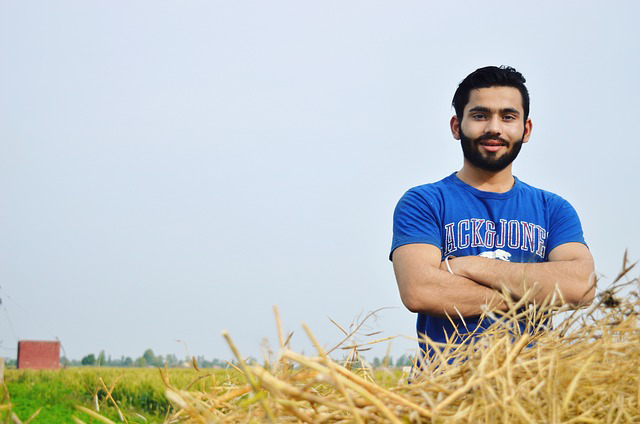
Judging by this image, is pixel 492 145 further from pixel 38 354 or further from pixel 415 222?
pixel 38 354

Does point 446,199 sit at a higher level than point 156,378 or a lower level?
higher

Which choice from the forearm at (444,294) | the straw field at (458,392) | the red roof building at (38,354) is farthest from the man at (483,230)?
the red roof building at (38,354)

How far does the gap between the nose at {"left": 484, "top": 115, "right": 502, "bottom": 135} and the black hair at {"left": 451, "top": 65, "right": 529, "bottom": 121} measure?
0.26m

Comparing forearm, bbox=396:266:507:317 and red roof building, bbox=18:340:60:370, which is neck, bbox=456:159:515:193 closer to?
forearm, bbox=396:266:507:317

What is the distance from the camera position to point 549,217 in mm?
3855

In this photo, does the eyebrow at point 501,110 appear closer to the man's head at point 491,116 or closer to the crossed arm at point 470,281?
the man's head at point 491,116

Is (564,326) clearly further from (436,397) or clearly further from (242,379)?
(242,379)

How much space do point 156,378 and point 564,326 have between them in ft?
44.0

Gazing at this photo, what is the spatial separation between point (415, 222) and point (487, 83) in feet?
3.63

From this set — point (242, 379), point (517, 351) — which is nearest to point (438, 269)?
point (242, 379)

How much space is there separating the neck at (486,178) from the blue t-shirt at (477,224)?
0.05 metres

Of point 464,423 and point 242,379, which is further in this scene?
point 242,379

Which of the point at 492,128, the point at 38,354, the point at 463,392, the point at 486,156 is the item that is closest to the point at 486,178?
the point at 486,156

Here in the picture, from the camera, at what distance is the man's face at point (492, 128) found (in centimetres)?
372
